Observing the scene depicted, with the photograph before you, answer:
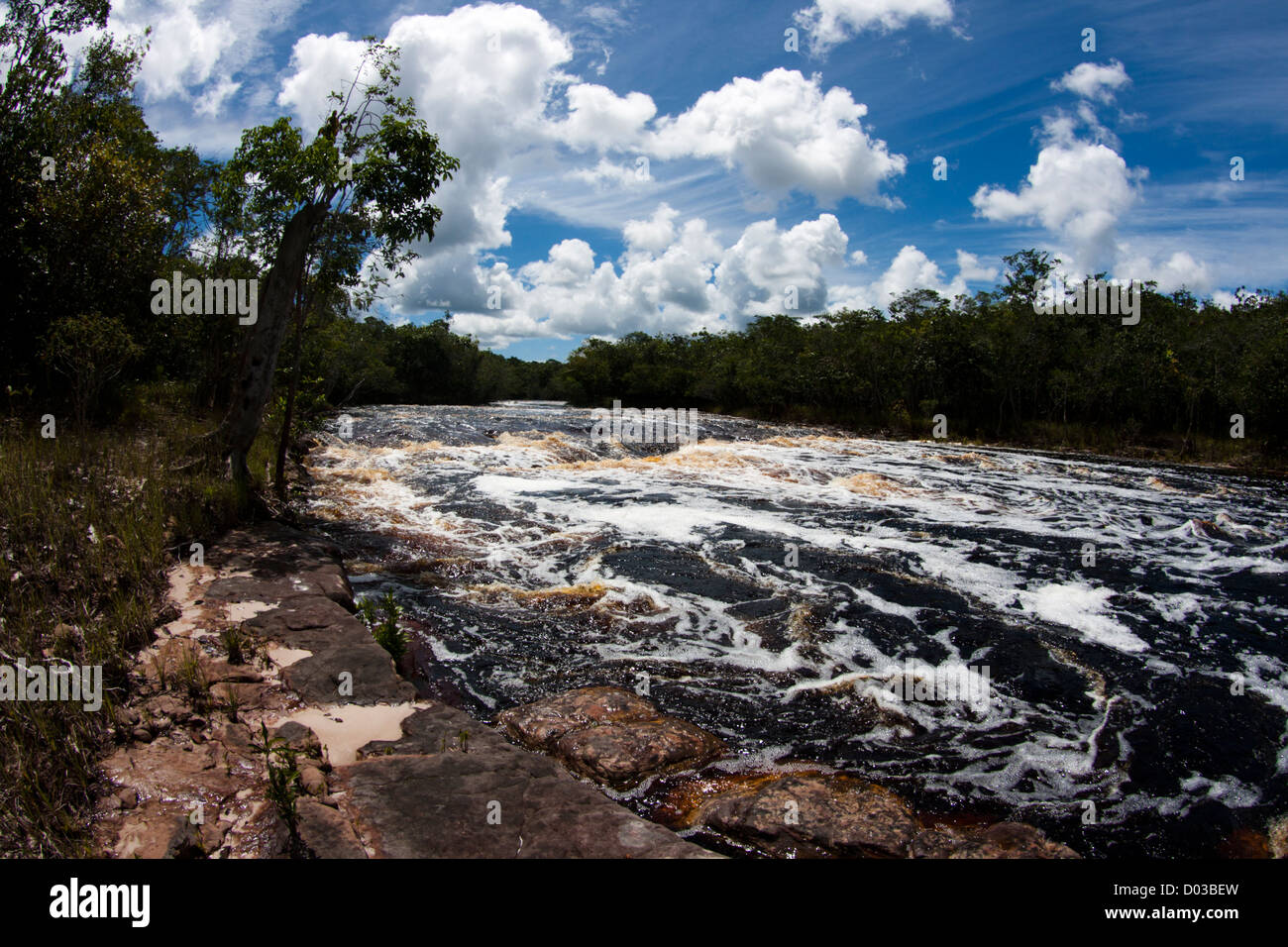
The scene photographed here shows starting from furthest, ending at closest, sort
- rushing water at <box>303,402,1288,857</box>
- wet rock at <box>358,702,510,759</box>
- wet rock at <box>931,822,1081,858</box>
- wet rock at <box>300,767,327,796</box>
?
1. rushing water at <box>303,402,1288,857</box>
2. wet rock at <box>358,702,510,759</box>
3. wet rock at <box>931,822,1081,858</box>
4. wet rock at <box>300,767,327,796</box>

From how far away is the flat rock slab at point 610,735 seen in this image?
14.1ft

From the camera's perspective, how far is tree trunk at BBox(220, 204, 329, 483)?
9.29 m

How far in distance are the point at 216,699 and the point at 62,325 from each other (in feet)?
28.9

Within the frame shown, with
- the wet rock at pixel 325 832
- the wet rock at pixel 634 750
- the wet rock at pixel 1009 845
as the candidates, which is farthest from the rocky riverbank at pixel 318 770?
the wet rock at pixel 1009 845

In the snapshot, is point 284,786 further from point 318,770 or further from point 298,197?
point 298,197

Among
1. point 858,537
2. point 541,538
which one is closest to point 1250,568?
point 858,537

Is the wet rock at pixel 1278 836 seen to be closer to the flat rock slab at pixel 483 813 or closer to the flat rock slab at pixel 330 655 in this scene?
the flat rock slab at pixel 483 813

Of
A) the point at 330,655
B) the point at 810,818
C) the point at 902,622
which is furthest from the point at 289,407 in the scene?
the point at 810,818

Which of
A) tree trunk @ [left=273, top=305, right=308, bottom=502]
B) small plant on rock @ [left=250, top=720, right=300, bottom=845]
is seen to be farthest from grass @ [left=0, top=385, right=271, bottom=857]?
tree trunk @ [left=273, top=305, right=308, bottom=502]

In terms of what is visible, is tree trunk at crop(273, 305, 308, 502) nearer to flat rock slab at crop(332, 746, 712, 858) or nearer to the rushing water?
the rushing water

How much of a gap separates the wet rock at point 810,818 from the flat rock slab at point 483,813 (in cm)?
68

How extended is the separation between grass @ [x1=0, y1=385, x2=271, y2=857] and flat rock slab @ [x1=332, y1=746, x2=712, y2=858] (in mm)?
1134

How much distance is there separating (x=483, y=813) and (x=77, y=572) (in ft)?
13.9
